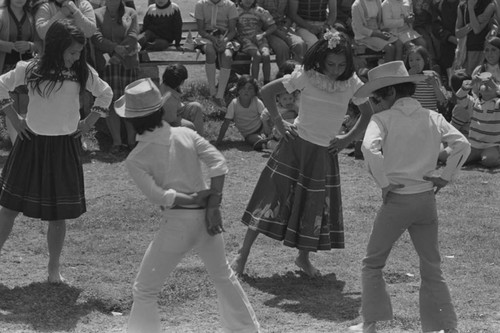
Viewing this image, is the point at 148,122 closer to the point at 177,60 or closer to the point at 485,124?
the point at 485,124

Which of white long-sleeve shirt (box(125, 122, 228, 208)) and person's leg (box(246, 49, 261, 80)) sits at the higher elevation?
white long-sleeve shirt (box(125, 122, 228, 208))

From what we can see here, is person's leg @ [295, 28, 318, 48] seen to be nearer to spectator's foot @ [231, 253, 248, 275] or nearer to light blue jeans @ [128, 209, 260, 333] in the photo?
spectator's foot @ [231, 253, 248, 275]

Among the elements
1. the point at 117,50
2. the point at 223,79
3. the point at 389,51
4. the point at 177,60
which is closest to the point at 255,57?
the point at 223,79

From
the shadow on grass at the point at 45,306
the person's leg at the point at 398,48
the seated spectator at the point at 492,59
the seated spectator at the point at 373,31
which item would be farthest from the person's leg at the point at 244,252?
the person's leg at the point at 398,48

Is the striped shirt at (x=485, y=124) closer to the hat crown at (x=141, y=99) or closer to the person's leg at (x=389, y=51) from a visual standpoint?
the person's leg at (x=389, y=51)

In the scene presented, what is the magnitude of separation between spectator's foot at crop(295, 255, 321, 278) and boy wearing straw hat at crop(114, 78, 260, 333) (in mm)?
1939

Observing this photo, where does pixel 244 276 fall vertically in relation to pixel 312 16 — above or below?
below

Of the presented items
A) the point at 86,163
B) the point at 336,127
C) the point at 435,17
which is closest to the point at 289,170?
the point at 336,127

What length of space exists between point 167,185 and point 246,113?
6.50 metres

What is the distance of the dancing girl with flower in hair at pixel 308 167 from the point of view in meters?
7.09

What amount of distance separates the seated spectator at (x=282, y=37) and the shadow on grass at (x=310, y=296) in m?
6.05

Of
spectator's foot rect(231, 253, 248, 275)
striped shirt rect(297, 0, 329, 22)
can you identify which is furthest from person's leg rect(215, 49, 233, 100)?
spectator's foot rect(231, 253, 248, 275)

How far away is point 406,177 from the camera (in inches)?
234

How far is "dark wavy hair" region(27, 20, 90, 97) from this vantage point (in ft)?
22.6
